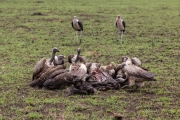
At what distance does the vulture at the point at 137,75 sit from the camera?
6062mm

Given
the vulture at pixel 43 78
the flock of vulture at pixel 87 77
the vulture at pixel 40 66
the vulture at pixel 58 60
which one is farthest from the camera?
the vulture at pixel 58 60

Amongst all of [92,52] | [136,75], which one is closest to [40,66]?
[136,75]

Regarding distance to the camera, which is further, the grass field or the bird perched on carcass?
the bird perched on carcass

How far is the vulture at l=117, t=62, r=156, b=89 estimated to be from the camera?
6062 millimetres

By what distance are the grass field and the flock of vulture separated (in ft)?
0.49

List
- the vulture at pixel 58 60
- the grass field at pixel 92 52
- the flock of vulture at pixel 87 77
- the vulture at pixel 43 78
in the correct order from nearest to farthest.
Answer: the grass field at pixel 92 52 → the flock of vulture at pixel 87 77 → the vulture at pixel 43 78 → the vulture at pixel 58 60

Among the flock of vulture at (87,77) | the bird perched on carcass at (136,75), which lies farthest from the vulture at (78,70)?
the bird perched on carcass at (136,75)

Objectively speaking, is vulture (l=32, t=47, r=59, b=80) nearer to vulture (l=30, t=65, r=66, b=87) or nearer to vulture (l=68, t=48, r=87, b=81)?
A: vulture (l=30, t=65, r=66, b=87)

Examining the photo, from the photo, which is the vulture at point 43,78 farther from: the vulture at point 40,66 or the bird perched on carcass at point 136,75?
the bird perched on carcass at point 136,75

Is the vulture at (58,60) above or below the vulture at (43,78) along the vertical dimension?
above

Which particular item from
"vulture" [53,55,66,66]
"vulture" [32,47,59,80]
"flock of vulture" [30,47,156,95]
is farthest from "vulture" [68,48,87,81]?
"vulture" [32,47,59,80]

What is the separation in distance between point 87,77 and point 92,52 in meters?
3.16

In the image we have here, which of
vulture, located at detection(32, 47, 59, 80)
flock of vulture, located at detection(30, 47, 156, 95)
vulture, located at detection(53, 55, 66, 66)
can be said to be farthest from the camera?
vulture, located at detection(53, 55, 66, 66)

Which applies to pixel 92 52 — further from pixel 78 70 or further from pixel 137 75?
pixel 137 75
